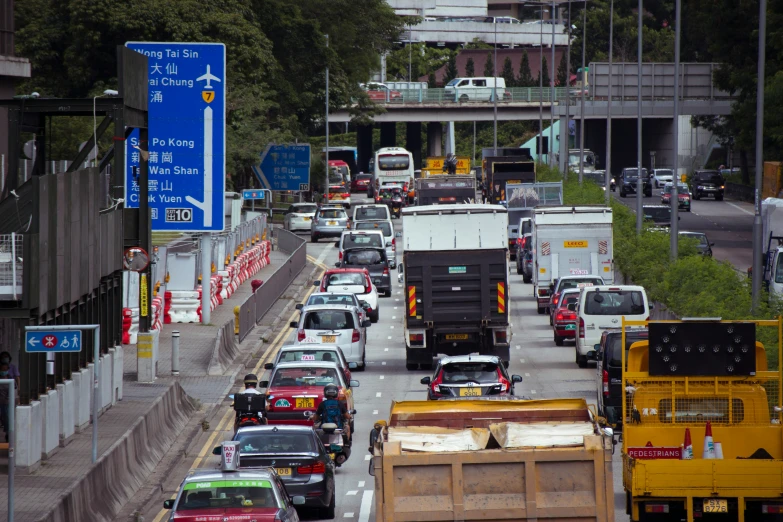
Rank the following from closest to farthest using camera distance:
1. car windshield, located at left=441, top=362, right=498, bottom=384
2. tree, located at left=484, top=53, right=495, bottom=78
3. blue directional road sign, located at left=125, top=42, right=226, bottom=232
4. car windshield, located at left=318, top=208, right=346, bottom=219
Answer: car windshield, located at left=441, top=362, right=498, bottom=384 < blue directional road sign, located at left=125, top=42, right=226, bottom=232 < car windshield, located at left=318, top=208, right=346, bottom=219 < tree, located at left=484, top=53, right=495, bottom=78

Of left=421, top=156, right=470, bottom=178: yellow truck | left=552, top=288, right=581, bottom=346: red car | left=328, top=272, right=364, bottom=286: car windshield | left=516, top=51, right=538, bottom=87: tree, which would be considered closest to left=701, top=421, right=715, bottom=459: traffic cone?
left=552, top=288, right=581, bottom=346: red car

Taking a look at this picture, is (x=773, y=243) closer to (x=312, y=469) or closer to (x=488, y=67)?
(x=312, y=469)

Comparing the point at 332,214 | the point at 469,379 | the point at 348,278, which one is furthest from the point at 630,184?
the point at 469,379

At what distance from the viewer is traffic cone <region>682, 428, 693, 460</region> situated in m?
15.5

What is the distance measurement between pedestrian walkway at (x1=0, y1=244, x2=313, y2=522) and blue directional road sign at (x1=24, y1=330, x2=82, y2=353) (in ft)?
5.34

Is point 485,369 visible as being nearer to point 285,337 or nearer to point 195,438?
point 195,438

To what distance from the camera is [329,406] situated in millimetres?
21312

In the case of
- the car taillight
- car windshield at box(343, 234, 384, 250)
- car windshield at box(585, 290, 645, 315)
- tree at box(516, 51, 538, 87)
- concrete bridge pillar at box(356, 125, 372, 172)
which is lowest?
the car taillight

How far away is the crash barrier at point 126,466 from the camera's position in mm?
16234

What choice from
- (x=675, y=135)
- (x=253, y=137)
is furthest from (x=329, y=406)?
(x=253, y=137)

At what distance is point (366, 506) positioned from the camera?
61.2 feet

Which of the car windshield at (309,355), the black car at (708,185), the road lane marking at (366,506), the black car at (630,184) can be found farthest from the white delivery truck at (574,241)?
the black car at (708,185)

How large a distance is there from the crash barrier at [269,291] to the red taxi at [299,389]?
1346 cm

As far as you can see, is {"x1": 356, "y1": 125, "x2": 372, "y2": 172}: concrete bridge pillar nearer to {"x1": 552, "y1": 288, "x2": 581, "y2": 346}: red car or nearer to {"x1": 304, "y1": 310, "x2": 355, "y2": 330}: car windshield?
{"x1": 552, "y1": 288, "x2": 581, "y2": 346}: red car
